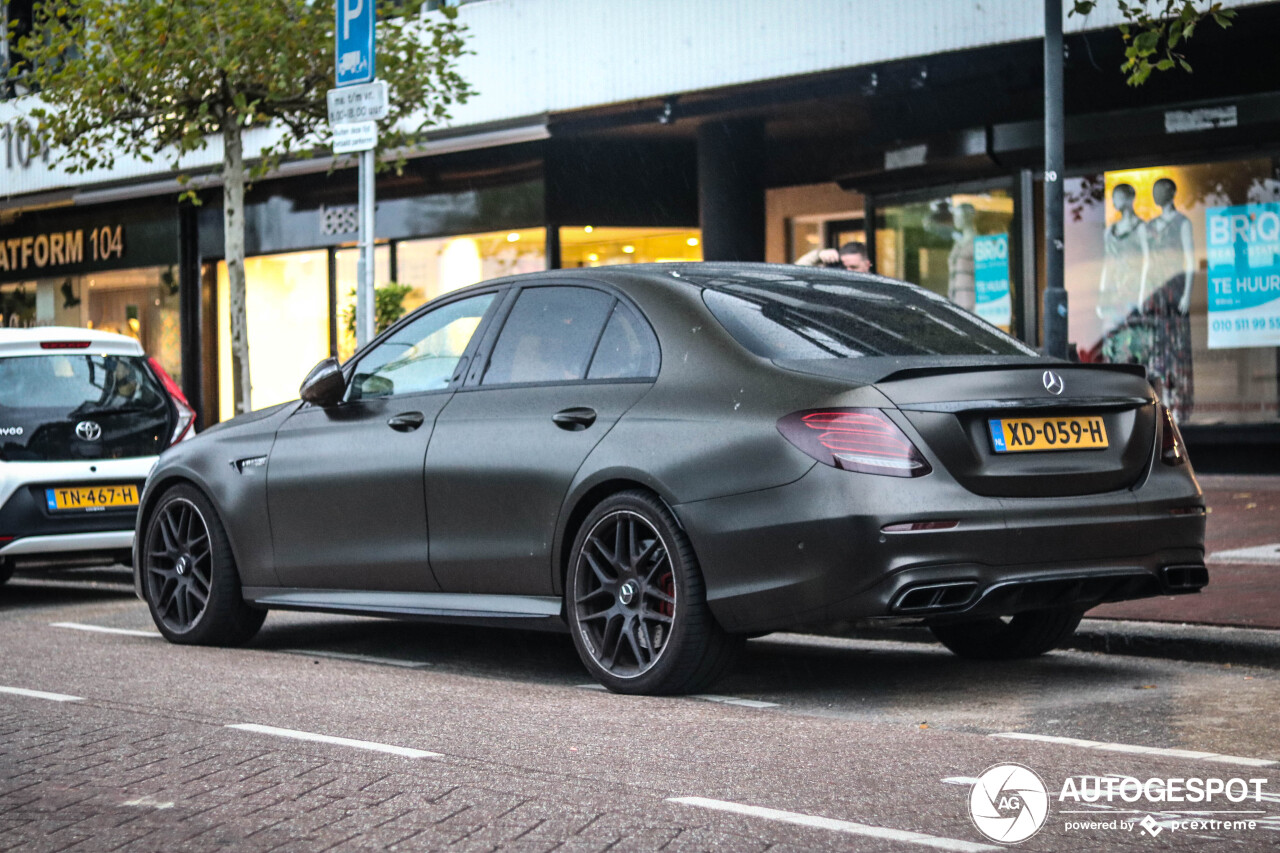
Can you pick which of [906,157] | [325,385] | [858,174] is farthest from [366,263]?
[858,174]

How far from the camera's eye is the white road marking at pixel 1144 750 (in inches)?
196

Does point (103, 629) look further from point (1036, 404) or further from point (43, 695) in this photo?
point (1036, 404)

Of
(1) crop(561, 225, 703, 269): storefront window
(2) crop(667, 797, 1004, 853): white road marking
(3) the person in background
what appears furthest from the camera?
(1) crop(561, 225, 703, 269): storefront window

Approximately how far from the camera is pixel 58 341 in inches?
425

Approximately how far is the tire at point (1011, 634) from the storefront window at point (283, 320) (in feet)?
52.0

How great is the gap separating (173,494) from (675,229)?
12088 millimetres

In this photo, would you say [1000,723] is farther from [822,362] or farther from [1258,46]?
[1258,46]

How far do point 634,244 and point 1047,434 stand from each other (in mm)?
14143

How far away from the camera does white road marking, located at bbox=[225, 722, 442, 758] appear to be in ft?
17.1

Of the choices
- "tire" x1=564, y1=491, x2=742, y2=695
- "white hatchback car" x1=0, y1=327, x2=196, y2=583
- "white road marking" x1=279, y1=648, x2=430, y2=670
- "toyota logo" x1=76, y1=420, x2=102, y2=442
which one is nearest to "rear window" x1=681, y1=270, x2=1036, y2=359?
"tire" x1=564, y1=491, x2=742, y2=695

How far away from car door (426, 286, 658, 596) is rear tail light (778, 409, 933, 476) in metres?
0.87

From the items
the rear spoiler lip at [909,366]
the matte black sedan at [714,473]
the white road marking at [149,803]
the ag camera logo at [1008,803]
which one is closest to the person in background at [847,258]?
the matte black sedan at [714,473]

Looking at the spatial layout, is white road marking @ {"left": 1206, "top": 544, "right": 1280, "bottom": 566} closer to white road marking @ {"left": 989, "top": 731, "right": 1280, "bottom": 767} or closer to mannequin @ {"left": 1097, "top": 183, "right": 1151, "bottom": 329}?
white road marking @ {"left": 989, "top": 731, "right": 1280, "bottom": 767}

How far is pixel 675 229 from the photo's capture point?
65.0 feet
